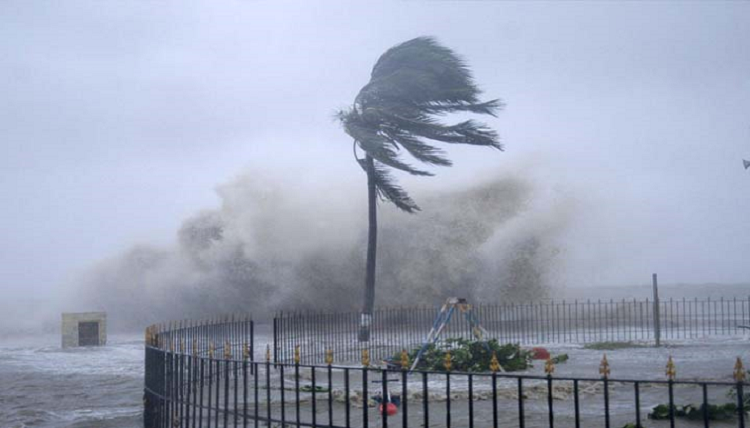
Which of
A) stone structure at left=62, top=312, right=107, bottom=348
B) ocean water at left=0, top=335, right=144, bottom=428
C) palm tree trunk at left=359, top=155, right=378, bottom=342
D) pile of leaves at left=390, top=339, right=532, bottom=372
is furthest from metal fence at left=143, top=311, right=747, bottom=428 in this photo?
stone structure at left=62, top=312, right=107, bottom=348

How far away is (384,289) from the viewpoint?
3334 centimetres

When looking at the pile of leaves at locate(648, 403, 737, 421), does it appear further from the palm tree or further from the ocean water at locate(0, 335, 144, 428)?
the palm tree

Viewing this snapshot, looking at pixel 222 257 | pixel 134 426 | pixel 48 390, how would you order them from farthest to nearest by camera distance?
pixel 222 257, pixel 48 390, pixel 134 426

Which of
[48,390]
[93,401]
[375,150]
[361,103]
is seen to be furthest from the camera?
[361,103]

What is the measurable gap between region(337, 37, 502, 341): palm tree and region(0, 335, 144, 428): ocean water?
Result: 8.44 m

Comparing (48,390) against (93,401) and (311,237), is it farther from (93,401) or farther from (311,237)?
(311,237)

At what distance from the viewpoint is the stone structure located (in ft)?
79.7

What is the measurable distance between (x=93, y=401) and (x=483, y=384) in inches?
265

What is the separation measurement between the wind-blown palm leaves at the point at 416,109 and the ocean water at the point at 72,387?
900 cm

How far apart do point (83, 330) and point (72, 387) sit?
390 inches

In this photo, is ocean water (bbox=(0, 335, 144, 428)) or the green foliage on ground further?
the green foliage on ground

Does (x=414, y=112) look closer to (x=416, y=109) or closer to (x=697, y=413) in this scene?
(x=416, y=109)

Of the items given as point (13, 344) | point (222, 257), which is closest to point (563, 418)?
point (13, 344)

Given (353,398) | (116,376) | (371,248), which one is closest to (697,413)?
(353,398)
